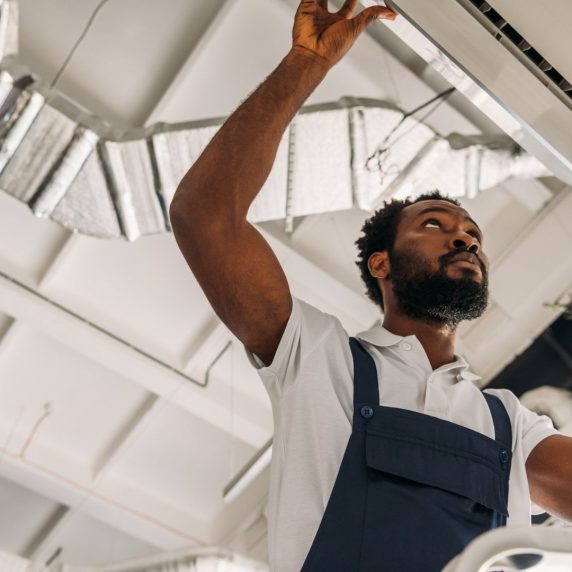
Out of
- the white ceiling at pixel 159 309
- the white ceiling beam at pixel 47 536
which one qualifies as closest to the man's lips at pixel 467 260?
the white ceiling at pixel 159 309

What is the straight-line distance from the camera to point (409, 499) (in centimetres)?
89

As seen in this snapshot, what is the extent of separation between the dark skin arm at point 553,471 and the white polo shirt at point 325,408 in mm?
16

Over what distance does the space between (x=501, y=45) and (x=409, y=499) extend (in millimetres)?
668

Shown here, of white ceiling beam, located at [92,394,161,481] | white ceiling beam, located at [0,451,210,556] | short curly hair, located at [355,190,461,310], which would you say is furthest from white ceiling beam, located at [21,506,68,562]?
Result: short curly hair, located at [355,190,461,310]

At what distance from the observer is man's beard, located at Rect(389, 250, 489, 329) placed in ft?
3.89

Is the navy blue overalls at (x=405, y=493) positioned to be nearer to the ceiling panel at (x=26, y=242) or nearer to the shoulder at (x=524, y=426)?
the shoulder at (x=524, y=426)

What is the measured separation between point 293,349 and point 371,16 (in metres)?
0.54

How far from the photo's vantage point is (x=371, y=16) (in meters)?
1.21

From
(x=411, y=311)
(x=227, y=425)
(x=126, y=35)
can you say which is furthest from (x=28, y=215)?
(x=411, y=311)

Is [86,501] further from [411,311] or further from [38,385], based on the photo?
[411,311]

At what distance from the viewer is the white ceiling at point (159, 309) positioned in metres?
2.98

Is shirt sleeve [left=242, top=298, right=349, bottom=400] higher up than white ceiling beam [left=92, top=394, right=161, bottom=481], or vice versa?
shirt sleeve [left=242, top=298, right=349, bottom=400]

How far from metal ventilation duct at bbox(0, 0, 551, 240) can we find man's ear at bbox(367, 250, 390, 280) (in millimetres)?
1134

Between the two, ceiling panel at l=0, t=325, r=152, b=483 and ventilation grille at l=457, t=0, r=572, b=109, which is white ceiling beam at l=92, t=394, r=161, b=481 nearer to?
ceiling panel at l=0, t=325, r=152, b=483
